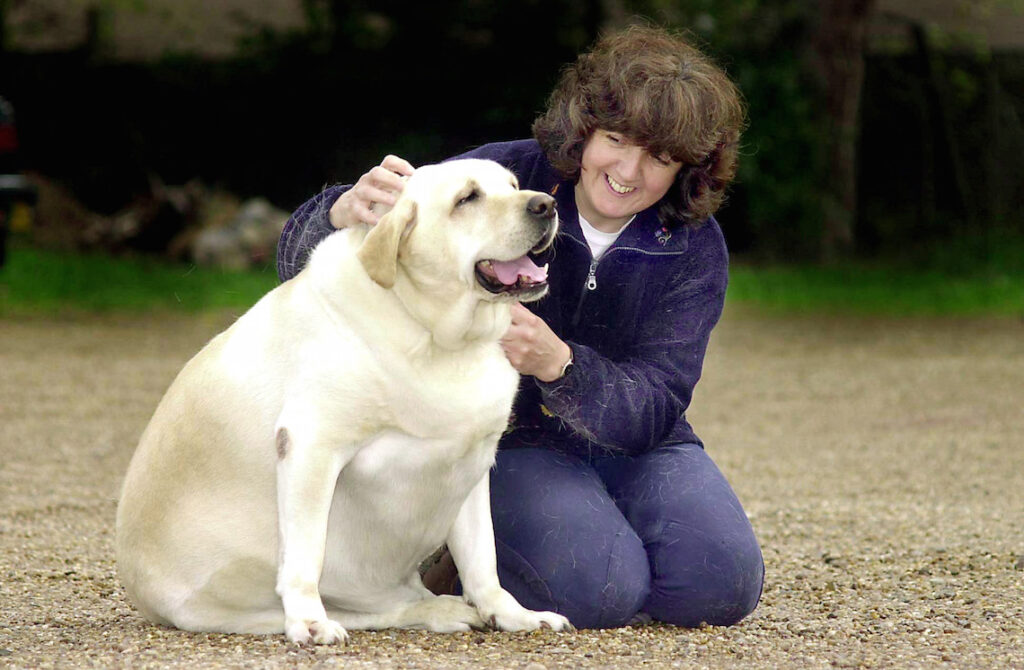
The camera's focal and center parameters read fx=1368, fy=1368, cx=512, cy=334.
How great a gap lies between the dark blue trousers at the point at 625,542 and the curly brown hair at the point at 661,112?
0.81 m

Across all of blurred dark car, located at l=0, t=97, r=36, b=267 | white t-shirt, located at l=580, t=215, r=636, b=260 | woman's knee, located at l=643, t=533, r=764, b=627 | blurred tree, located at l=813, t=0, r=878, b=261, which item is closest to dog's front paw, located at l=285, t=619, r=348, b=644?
woman's knee, located at l=643, t=533, r=764, b=627

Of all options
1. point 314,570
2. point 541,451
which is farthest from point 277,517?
point 541,451

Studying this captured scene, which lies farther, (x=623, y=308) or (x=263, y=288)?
(x=263, y=288)

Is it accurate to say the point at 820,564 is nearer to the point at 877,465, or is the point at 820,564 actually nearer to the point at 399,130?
the point at 877,465

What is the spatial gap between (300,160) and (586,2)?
11.5 ft

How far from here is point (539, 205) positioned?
10.8 ft

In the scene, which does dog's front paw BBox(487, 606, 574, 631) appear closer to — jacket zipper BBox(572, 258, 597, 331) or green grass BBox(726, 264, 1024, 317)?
jacket zipper BBox(572, 258, 597, 331)

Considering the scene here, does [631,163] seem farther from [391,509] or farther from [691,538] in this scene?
[391,509]

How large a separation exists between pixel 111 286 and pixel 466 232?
32.2ft

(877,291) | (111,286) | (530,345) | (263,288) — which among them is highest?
(530,345)

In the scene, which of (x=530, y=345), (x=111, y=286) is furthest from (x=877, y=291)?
(x=530, y=345)

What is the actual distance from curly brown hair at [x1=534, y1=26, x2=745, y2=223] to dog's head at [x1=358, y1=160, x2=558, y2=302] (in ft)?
2.29

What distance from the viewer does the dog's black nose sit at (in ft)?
10.8

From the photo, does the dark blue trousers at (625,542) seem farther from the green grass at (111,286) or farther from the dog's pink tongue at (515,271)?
the green grass at (111,286)
